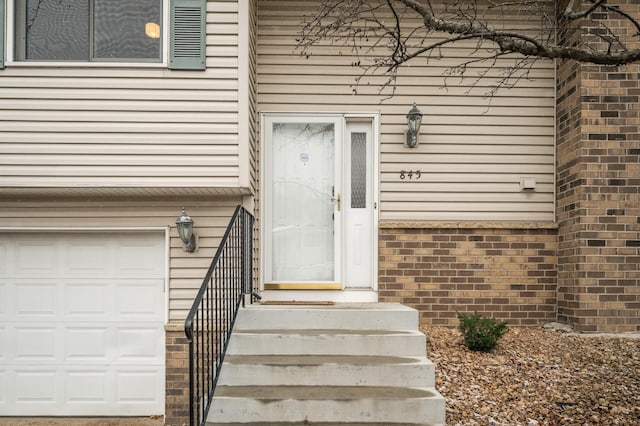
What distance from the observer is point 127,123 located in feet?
16.1

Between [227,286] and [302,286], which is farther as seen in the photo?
[302,286]

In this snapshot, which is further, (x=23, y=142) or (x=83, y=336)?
(x=83, y=336)

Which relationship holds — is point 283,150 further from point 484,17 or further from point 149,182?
point 484,17

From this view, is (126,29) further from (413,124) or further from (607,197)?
(607,197)

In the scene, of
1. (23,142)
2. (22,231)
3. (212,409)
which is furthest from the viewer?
(22,231)

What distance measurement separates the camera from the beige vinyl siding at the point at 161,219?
5.18 meters

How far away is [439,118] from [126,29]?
343 centimetres

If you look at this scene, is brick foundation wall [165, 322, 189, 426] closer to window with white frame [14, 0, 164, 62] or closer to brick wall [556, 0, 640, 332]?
window with white frame [14, 0, 164, 62]

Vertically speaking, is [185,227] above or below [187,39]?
below

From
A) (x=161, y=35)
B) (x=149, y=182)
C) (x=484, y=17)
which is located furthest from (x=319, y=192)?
(x=484, y=17)

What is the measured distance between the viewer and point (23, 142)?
15.9 feet

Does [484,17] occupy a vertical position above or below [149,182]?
above

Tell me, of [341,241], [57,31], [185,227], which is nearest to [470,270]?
[341,241]

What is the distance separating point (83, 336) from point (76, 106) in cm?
238
